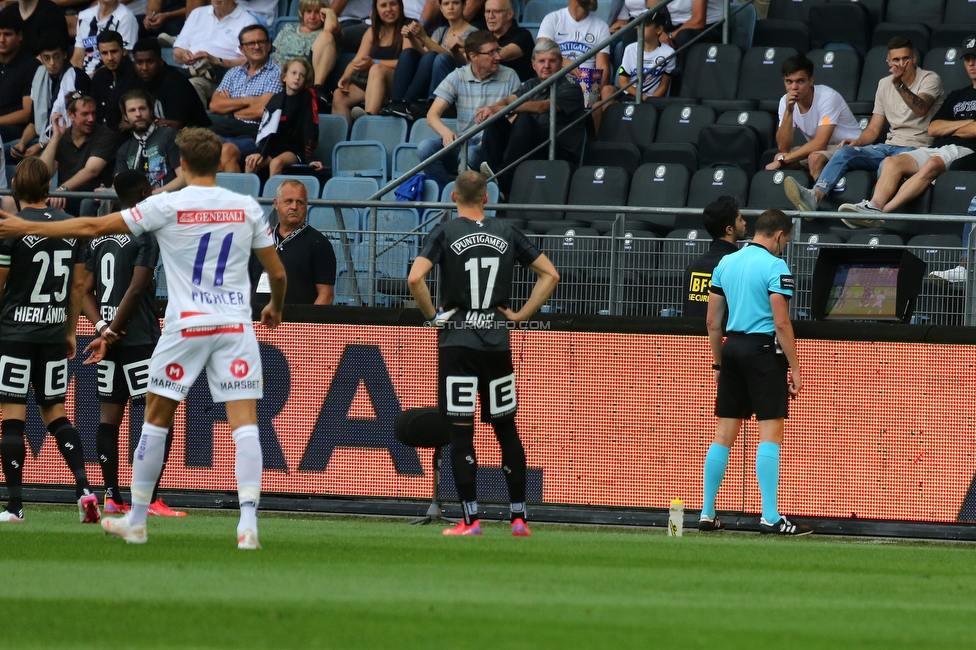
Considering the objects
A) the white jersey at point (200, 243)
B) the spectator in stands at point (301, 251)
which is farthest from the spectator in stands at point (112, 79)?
the white jersey at point (200, 243)

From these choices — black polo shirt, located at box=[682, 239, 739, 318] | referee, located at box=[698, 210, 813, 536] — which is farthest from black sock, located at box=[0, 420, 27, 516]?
black polo shirt, located at box=[682, 239, 739, 318]

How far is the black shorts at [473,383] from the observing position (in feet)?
30.9

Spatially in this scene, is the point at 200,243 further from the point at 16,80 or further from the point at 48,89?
the point at 16,80

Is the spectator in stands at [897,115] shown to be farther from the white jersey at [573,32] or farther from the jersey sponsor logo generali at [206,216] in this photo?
the jersey sponsor logo generali at [206,216]

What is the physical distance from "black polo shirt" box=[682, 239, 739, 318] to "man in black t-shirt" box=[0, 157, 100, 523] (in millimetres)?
4607

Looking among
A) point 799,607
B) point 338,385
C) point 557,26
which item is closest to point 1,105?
point 557,26

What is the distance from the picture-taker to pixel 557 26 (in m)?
17.0

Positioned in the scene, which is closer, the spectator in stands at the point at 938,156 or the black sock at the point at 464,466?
the black sock at the point at 464,466

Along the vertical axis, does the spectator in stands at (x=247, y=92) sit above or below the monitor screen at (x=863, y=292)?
above

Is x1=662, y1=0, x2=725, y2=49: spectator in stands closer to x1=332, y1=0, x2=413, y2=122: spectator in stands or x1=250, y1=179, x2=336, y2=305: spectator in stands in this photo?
x1=332, y1=0, x2=413, y2=122: spectator in stands

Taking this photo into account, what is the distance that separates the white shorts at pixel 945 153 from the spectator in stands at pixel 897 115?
28 cm

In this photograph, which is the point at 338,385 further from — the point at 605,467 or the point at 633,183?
the point at 633,183

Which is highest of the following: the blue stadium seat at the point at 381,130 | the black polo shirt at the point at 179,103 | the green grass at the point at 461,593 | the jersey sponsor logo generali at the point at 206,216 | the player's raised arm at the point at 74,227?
the black polo shirt at the point at 179,103

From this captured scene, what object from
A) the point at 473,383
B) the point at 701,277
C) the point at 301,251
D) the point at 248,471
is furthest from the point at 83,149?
the point at 248,471
